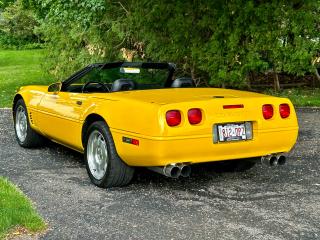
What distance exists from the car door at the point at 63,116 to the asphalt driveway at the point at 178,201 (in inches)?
14.8

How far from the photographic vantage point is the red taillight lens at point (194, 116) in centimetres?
527

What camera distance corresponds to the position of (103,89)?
6.34m

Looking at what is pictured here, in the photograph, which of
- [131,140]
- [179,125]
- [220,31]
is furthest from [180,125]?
→ [220,31]

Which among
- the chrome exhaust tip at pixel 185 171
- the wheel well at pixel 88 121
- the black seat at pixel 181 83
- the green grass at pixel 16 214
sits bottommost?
the green grass at pixel 16 214

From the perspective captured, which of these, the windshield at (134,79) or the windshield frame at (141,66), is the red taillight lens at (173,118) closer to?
the windshield at (134,79)

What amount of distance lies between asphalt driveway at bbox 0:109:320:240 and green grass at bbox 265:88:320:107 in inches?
217

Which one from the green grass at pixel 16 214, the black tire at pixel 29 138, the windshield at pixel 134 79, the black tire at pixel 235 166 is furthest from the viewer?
the black tire at pixel 29 138

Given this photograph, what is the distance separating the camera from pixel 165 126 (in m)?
5.12

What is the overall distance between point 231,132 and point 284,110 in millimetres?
737

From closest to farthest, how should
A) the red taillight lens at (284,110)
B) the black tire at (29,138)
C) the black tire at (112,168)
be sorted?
the black tire at (112,168) < the red taillight lens at (284,110) < the black tire at (29,138)

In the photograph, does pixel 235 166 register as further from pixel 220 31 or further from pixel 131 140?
pixel 220 31

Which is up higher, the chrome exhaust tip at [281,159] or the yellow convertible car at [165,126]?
the yellow convertible car at [165,126]

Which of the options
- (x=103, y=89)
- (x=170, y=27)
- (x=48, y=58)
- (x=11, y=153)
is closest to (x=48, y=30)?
(x=48, y=58)

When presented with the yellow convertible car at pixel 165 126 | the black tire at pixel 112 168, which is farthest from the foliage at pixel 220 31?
the black tire at pixel 112 168
